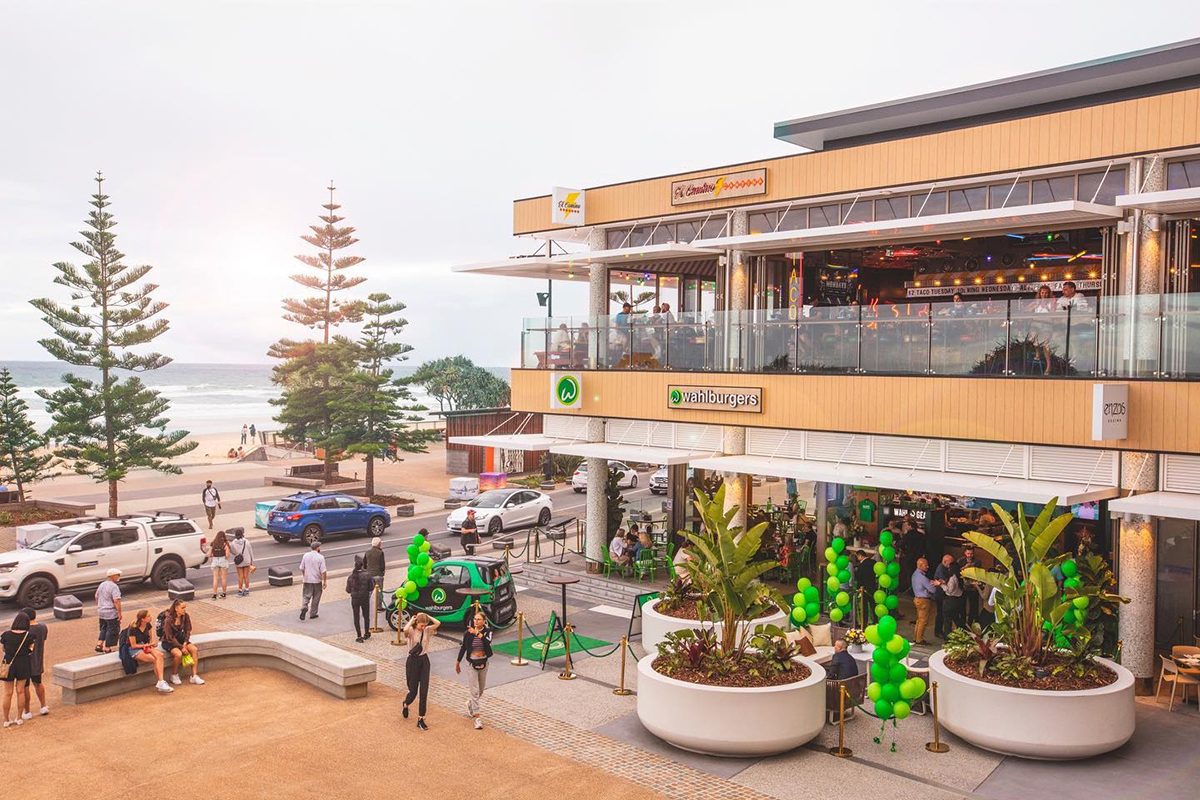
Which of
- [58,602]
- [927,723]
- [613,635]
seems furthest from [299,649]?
[927,723]

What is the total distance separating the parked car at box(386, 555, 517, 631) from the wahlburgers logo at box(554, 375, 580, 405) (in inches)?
197

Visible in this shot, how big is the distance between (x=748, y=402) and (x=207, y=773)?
11957 millimetres

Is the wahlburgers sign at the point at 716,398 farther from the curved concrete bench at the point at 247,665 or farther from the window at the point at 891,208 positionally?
the curved concrete bench at the point at 247,665

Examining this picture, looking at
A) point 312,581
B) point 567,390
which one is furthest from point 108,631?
point 567,390

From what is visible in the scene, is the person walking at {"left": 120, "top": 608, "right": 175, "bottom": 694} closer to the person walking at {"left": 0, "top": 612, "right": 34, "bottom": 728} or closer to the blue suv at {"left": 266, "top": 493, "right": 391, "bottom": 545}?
the person walking at {"left": 0, "top": 612, "right": 34, "bottom": 728}

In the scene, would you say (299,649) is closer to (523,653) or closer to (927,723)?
(523,653)

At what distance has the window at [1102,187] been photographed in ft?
52.4

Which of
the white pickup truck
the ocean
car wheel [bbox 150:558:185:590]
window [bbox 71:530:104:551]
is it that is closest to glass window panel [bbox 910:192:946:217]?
the white pickup truck

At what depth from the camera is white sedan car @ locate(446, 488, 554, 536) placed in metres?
31.0

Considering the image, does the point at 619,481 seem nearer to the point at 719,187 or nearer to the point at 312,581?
the point at 719,187

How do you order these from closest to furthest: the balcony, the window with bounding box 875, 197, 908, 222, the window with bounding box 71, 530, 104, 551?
the balcony, the window with bounding box 875, 197, 908, 222, the window with bounding box 71, 530, 104, 551

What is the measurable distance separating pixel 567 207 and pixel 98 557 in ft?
42.8

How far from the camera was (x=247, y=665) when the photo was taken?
16328 mm

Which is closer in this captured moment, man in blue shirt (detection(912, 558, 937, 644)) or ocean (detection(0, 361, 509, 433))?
man in blue shirt (detection(912, 558, 937, 644))
